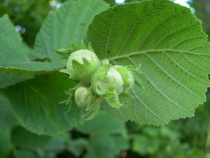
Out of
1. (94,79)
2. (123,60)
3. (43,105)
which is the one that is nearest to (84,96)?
(94,79)

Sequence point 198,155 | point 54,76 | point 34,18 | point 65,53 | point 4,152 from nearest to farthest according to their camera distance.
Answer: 1. point 65,53
2. point 54,76
3. point 4,152
4. point 34,18
5. point 198,155

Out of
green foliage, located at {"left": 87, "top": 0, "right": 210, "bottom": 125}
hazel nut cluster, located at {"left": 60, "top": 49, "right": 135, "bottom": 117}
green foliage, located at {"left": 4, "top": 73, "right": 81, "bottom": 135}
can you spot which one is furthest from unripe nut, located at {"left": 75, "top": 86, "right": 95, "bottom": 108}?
green foliage, located at {"left": 4, "top": 73, "right": 81, "bottom": 135}

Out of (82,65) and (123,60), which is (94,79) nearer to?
(82,65)

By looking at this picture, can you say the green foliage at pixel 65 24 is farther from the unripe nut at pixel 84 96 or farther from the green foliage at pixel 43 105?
the unripe nut at pixel 84 96

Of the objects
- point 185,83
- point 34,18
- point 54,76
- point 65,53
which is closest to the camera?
point 65,53

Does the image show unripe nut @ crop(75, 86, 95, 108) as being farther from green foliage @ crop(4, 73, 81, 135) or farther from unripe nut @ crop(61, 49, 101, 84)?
green foliage @ crop(4, 73, 81, 135)

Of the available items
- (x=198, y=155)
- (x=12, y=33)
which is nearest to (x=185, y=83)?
(x=12, y=33)

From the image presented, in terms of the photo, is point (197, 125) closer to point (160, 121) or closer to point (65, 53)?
point (160, 121)

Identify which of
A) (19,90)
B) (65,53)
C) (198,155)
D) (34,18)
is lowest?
(198,155)
